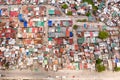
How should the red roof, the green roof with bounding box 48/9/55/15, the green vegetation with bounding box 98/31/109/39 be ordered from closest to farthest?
the green vegetation with bounding box 98/31/109/39, the green roof with bounding box 48/9/55/15, the red roof

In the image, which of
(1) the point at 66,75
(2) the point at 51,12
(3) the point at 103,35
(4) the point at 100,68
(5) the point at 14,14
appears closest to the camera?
(4) the point at 100,68

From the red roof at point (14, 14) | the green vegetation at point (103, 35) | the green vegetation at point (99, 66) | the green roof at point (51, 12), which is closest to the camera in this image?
the green vegetation at point (99, 66)

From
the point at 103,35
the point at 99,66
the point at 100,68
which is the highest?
the point at 103,35

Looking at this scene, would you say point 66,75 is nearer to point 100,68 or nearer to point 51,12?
point 100,68

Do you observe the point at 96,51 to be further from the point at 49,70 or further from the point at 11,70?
the point at 11,70

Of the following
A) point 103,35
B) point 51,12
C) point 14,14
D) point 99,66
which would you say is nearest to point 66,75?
point 99,66

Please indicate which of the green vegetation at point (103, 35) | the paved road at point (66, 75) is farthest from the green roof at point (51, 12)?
the paved road at point (66, 75)

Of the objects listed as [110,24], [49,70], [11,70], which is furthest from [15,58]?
[110,24]

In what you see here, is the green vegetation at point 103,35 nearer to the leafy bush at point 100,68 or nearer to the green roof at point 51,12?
the leafy bush at point 100,68

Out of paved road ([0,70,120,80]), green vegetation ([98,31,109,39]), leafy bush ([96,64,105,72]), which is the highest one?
green vegetation ([98,31,109,39])

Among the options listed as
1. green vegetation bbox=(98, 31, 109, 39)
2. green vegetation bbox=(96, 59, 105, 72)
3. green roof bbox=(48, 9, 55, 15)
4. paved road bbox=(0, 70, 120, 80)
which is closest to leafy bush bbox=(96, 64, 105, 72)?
green vegetation bbox=(96, 59, 105, 72)

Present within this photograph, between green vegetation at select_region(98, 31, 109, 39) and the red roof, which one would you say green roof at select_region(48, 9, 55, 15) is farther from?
green vegetation at select_region(98, 31, 109, 39)
